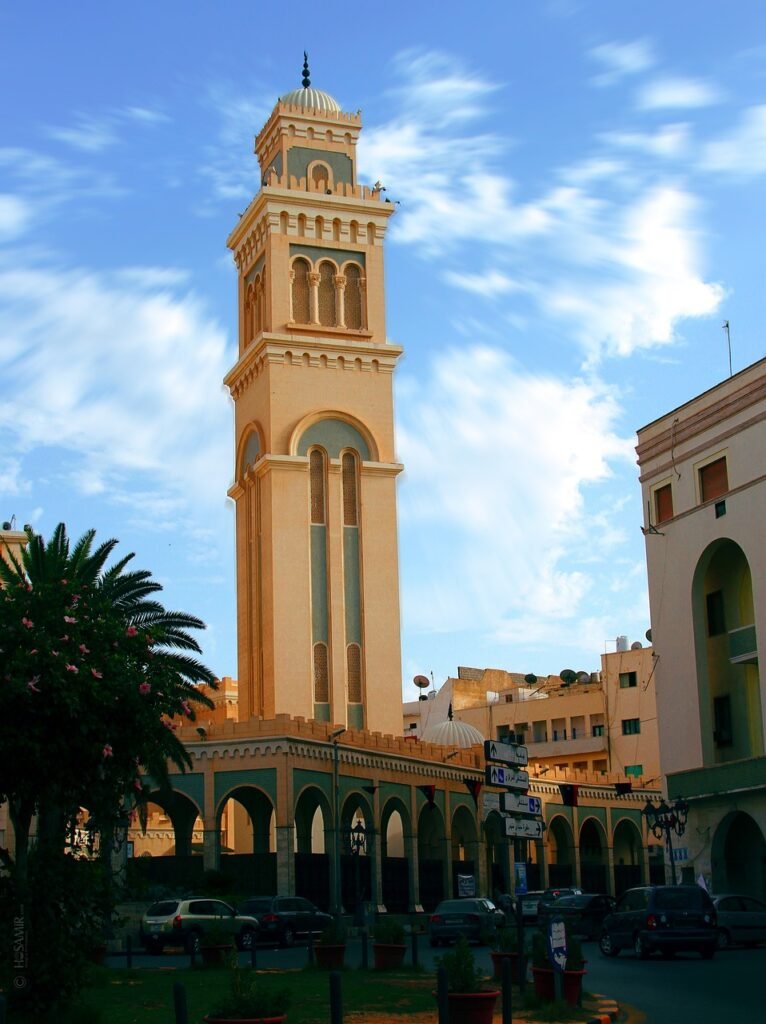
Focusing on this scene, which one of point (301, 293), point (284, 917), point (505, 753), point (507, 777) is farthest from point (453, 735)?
point (507, 777)

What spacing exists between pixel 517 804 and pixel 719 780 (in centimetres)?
2575

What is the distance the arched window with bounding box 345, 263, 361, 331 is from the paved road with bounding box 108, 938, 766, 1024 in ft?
128

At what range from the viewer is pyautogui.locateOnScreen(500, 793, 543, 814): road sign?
65.4ft

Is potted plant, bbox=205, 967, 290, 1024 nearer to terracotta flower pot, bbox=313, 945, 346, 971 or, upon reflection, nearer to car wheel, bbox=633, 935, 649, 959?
terracotta flower pot, bbox=313, 945, 346, 971

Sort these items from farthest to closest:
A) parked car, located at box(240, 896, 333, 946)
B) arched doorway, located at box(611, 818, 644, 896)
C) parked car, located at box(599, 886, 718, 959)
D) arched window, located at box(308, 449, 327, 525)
Result: arched doorway, located at box(611, 818, 644, 896) → arched window, located at box(308, 449, 327, 525) → parked car, located at box(240, 896, 333, 946) → parked car, located at box(599, 886, 718, 959)

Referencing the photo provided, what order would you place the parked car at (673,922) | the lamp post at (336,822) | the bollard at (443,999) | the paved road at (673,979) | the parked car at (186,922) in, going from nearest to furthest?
the bollard at (443,999) < the paved road at (673,979) < the parked car at (673,922) < the parked car at (186,922) < the lamp post at (336,822)

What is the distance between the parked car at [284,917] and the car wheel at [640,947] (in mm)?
10365

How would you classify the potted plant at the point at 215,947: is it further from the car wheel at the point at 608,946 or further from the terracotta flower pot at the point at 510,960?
the car wheel at the point at 608,946

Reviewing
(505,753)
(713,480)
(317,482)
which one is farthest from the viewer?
(317,482)

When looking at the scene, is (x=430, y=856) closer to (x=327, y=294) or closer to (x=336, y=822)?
(x=336, y=822)

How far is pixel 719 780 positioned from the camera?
44.4 meters

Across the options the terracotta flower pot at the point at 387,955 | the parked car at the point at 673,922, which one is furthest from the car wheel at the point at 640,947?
the terracotta flower pot at the point at 387,955

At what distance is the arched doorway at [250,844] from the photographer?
Result: 49375 millimetres

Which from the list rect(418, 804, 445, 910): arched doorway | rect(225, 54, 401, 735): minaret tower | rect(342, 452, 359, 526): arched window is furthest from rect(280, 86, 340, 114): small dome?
rect(418, 804, 445, 910): arched doorway
